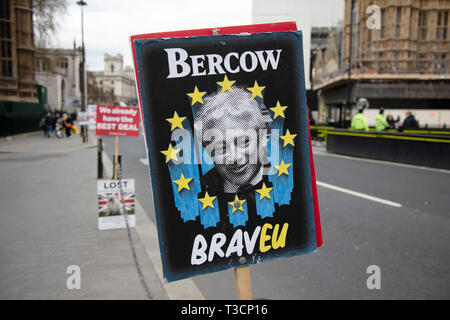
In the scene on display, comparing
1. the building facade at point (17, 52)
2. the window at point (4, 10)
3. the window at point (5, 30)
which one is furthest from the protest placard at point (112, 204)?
the window at point (4, 10)

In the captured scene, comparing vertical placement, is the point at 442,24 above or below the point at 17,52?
above

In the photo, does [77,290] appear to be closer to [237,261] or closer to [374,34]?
[237,261]

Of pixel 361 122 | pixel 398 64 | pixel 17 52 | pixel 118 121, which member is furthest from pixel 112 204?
pixel 398 64

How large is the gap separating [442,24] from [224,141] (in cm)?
5422

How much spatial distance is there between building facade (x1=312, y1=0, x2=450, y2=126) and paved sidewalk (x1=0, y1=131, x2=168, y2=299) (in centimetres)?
3145

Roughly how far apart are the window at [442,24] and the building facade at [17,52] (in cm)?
4462

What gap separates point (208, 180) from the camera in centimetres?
182

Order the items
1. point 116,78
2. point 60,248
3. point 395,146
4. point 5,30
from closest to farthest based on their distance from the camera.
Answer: point 60,248 < point 395,146 < point 5,30 < point 116,78

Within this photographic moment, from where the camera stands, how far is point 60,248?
18.0 feet

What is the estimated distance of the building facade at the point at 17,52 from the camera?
106 feet

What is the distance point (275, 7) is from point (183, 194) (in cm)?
4440

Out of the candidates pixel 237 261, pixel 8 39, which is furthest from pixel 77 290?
pixel 8 39

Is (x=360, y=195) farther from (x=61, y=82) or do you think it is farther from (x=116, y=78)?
(x=116, y=78)

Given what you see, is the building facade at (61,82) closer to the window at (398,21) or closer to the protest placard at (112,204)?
the window at (398,21)
